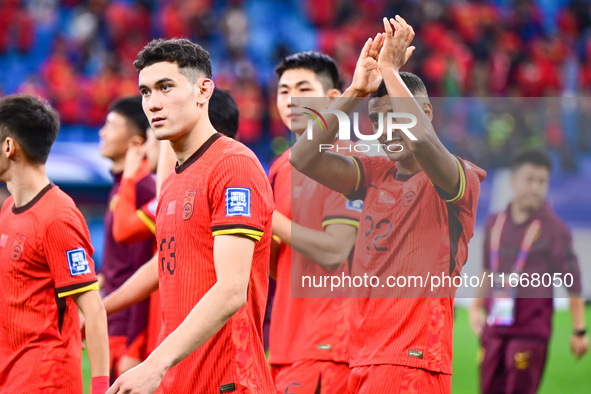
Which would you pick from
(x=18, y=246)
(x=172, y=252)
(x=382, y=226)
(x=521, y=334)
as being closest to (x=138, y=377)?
(x=172, y=252)

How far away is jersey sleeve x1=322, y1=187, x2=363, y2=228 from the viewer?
4266mm

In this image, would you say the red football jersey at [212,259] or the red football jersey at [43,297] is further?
the red football jersey at [43,297]

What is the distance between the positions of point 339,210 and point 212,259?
1.55m

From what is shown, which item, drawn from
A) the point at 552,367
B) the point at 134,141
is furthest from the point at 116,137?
the point at 552,367

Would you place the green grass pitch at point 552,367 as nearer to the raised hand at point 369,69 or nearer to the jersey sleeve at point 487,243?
the jersey sleeve at point 487,243

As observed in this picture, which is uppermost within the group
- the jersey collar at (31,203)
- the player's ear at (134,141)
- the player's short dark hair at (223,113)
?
the player's ear at (134,141)

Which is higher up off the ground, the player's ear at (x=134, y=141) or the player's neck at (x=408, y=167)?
the player's ear at (x=134, y=141)

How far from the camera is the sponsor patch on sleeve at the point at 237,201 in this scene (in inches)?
110

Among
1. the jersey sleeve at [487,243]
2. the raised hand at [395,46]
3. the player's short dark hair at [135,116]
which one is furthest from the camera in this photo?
the jersey sleeve at [487,243]

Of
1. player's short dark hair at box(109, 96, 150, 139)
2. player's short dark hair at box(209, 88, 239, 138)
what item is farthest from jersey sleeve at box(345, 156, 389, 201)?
player's short dark hair at box(109, 96, 150, 139)

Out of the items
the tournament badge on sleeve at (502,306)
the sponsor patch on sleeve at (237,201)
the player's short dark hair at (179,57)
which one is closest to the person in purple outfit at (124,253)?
the player's short dark hair at (179,57)

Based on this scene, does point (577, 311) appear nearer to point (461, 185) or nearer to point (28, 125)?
point (461, 185)

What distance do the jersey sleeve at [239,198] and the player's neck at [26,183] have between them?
4.05 ft

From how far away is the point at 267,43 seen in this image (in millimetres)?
19469
